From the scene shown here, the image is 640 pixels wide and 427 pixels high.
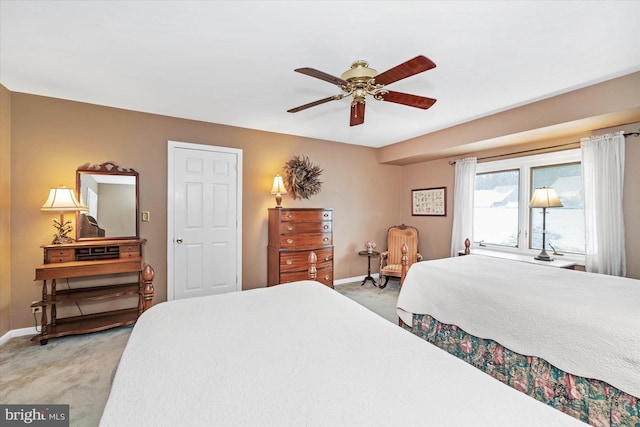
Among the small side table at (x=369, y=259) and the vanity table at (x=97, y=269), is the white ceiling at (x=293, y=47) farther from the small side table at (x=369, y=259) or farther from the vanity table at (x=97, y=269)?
the small side table at (x=369, y=259)

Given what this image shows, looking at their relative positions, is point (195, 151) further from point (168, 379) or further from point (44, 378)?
point (168, 379)

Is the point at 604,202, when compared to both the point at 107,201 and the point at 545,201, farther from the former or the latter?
the point at 107,201

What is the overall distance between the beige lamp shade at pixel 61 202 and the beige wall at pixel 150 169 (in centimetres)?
29

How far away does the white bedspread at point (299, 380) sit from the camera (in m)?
0.80

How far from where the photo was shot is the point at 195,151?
3654mm

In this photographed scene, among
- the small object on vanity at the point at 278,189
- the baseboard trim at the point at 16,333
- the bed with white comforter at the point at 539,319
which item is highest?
the small object on vanity at the point at 278,189

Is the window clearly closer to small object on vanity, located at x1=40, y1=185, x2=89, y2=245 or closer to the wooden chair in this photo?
the wooden chair

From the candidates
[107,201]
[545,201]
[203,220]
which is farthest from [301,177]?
[545,201]

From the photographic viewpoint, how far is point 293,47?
2021mm

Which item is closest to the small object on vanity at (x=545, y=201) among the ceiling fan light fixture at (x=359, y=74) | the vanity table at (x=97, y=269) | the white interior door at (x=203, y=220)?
the ceiling fan light fixture at (x=359, y=74)

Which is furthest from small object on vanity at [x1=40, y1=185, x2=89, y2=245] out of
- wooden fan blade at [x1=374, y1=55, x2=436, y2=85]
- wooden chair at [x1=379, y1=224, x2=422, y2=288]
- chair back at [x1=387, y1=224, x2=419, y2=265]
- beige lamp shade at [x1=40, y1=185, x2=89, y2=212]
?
chair back at [x1=387, y1=224, x2=419, y2=265]

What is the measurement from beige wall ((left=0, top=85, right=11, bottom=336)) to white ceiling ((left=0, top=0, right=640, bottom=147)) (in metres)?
0.25

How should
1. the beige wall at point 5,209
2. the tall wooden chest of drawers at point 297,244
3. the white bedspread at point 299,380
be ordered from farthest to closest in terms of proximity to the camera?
the tall wooden chest of drawers at point 297,244, the beige wall at point 5,209, the white bedspread at point 299,380

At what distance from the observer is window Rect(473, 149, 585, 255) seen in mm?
3307
